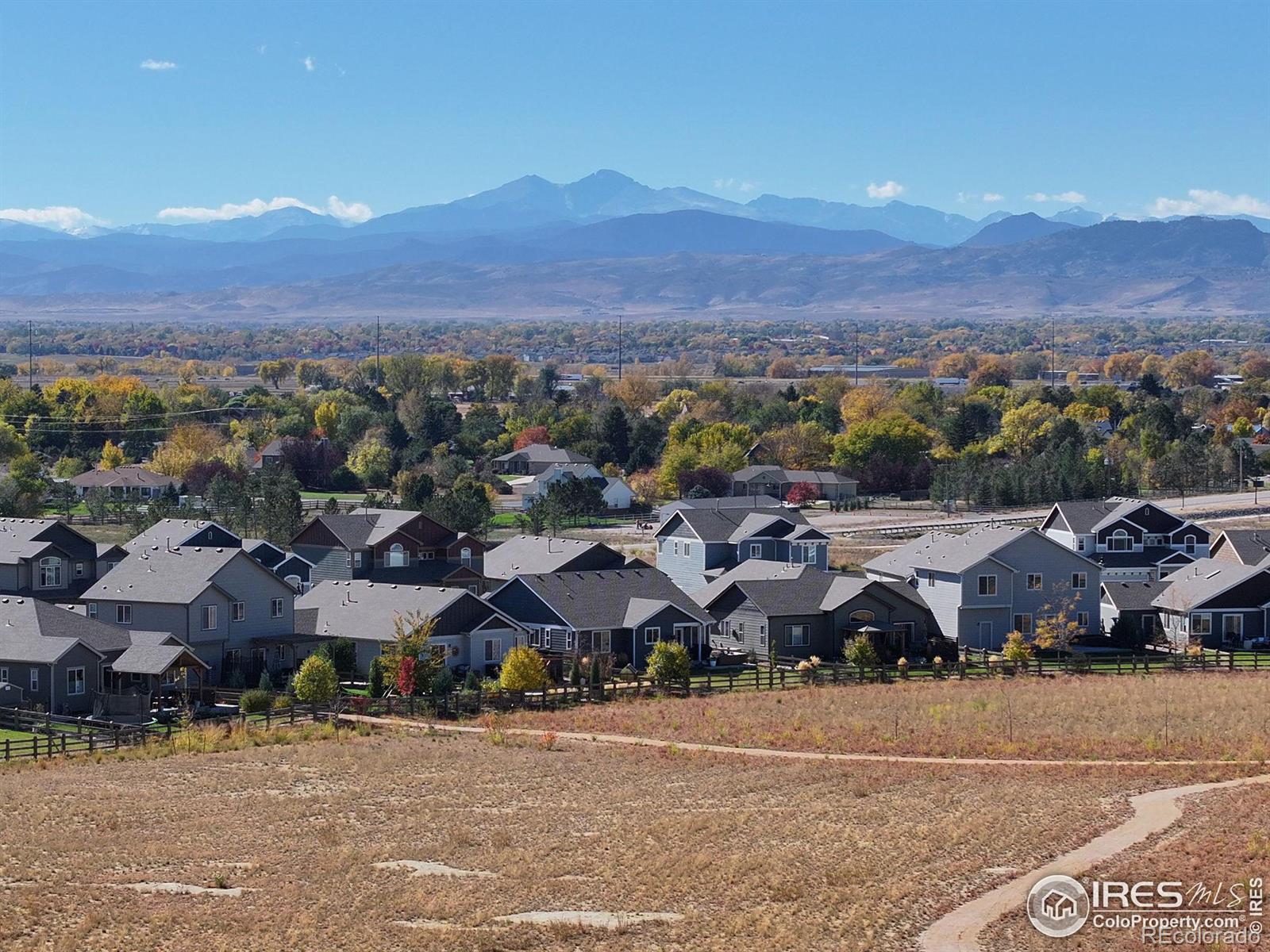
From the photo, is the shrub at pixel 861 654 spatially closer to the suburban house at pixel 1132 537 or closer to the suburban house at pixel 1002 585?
the suburban house at pixel 1002 585

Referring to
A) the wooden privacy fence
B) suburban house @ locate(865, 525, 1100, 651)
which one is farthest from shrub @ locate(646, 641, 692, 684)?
suburban house @ locate(865, 525, 1100, 651)

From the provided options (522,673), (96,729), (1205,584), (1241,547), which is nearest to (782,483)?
(1241,547)

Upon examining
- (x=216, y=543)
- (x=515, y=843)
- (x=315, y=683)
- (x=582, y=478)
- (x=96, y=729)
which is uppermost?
(x=216, y=543)

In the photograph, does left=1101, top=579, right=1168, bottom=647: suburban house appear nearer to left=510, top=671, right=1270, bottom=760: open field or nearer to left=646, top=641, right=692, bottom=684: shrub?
left=510, top=671, right=1270, bottom=760: open field

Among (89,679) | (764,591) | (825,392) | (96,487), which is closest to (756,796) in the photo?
A: (89,679)

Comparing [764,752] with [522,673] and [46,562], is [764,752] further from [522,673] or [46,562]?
[46,562]
